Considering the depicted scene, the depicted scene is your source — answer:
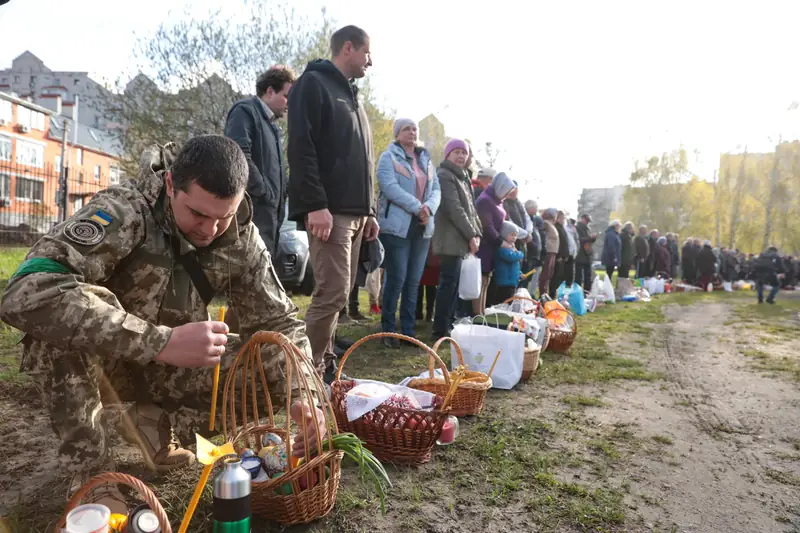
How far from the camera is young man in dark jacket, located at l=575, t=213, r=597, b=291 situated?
39.8 ft

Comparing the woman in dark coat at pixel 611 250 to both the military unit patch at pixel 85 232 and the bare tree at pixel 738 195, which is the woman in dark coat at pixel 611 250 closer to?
the military unit patch at pixel 85 232

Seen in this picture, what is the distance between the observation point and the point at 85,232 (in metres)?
1.83

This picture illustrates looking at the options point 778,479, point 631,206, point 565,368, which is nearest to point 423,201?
point 565,368

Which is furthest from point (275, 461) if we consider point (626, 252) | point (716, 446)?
point (626, 252)

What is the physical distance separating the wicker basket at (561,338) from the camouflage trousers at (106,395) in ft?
12.4

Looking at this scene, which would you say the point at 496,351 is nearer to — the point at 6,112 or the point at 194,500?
the point at 194,500

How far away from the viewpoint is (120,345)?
1.72 meters

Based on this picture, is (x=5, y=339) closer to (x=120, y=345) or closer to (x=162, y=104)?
(x=120, y=345)

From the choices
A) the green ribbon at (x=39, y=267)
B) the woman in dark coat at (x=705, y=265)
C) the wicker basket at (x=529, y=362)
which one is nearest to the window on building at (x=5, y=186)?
the wicker basket at (x=529, y=362)

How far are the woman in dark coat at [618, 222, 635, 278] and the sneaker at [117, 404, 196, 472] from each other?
13.6 metres

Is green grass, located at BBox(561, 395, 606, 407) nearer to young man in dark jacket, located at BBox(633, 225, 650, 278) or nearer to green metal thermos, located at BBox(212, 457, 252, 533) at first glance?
green metal thermos, located at BBox(212, 457, 252, 533)

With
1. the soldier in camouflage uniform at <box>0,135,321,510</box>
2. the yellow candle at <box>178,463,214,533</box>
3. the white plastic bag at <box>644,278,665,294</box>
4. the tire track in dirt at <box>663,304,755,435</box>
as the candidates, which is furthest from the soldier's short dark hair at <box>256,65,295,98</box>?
the white plastic bag at <box>644,278,665,294</box>

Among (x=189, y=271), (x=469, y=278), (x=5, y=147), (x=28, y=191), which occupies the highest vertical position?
(x=5, y=147)

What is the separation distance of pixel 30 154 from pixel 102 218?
40386 mm
